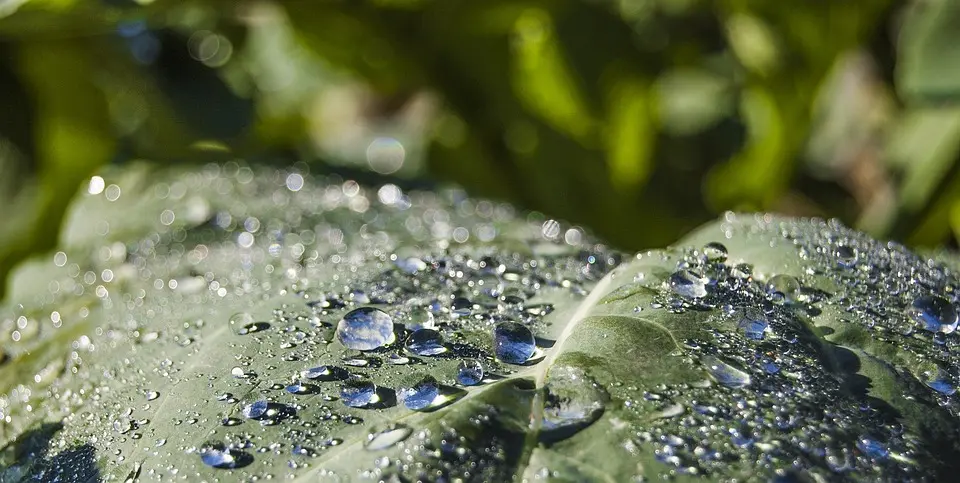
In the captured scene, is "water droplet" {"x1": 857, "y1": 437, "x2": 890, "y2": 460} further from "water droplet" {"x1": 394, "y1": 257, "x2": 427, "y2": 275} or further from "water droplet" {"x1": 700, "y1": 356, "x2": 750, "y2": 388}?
"water droplet" {"x1": 394, "y1": 257, "x2": 427, "y2": 275}

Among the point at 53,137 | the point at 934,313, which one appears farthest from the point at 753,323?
the point at 53,137

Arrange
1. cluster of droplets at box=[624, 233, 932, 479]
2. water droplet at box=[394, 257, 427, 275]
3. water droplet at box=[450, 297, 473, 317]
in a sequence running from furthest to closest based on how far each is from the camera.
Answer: water droplet at box=[394, 257, 427, 275] < water droplet at box=[450, 297, 473, 317] < cluster of droplets at box=[624, 233, 932, 479]

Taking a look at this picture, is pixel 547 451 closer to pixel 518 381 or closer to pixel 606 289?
pixel 518 381

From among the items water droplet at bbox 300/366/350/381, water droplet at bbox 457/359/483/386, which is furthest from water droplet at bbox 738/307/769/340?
water droplet at bbox 300/366/350/381

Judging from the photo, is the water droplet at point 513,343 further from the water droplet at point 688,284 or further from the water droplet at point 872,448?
the water droplet at point 872,448

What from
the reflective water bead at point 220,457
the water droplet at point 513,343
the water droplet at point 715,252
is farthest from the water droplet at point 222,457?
the water droplet at point 715,252

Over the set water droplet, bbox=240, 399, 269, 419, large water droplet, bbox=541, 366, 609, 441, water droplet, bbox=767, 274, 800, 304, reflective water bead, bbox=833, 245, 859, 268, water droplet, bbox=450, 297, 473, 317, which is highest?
reflective water bead, bbox=833, 245, 859, 268

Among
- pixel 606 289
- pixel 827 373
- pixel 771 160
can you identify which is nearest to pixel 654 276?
pixel 606 289
